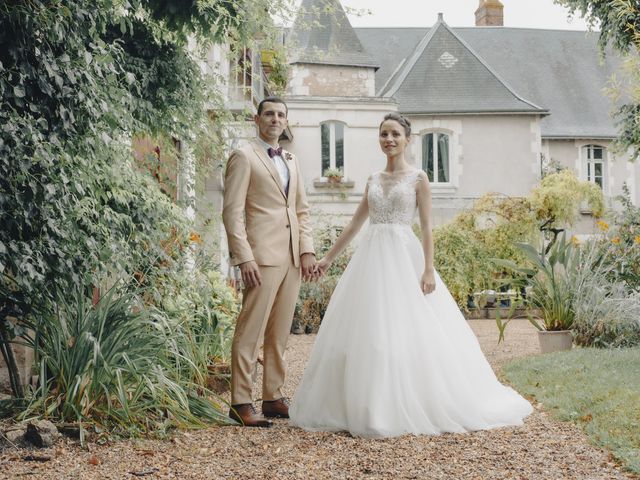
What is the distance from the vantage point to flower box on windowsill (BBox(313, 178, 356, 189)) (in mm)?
21781

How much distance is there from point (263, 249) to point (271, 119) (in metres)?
0.88

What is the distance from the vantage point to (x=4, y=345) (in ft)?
17.3

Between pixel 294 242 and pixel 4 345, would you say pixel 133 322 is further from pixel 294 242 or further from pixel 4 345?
pixel 294 242

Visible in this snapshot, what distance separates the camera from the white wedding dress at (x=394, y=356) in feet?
16.4

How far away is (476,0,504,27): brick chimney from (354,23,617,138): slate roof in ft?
4.88

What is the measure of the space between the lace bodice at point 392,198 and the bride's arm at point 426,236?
5cm

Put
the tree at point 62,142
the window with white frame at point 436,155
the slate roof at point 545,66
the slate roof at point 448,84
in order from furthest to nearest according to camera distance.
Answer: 1. the slate roof at point 545,66
2. the window with white frame at point 436,155
3. the slate roof at point 448,84
4. the tree at point 62,142

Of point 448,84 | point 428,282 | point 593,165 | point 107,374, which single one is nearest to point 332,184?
point 448,84

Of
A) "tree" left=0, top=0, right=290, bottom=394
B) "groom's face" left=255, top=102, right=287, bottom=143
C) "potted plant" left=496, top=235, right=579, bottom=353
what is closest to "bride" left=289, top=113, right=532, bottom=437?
"groom's face" left=255, top=102, right=287, bottom=143

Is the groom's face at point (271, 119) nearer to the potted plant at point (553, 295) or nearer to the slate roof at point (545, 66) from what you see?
the potted plant at point (553, 295)

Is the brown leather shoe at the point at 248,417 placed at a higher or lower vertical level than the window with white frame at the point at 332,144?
lower

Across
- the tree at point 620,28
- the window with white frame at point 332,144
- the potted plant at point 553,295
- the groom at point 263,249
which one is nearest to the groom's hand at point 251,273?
the groom at point 263,249

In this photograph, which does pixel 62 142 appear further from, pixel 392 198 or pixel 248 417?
pixel 392 198

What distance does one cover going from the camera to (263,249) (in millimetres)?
5352
